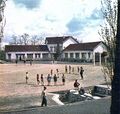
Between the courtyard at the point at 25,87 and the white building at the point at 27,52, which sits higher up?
the white building at the point at 27,52

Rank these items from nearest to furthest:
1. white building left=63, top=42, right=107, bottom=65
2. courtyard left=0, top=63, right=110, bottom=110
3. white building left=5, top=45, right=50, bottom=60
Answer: courtyard left=0, top=63, right=110, bottom=110, white building left=63, top=42, right=107, bottom=65, white building left=5, top=45, right=50, bottom=60

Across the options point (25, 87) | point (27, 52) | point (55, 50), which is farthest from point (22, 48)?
point (25, 87)

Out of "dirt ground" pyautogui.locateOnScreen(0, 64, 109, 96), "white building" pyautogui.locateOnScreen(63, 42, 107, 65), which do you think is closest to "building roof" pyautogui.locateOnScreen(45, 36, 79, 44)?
"white building" pyautogui.locateOnScreen(63, 42, 107, 65)

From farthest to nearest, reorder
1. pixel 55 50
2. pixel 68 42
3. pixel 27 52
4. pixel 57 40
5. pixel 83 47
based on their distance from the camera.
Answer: pixel 68 42 → pixel 57 40 → pixel 55 50 → pixel 27 52 → pixel 83 47

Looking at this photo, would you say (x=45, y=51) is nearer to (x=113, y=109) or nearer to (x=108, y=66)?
(x=108, y=66)

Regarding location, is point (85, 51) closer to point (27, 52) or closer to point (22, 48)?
point (27, 52)

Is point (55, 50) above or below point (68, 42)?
below

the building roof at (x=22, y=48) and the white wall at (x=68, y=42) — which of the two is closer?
Result: the building roof at (x=22, y=48)

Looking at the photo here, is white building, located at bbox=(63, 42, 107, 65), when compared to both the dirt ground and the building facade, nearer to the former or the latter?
the building facade

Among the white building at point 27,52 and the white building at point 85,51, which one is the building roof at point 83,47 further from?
the white building at point 27,52

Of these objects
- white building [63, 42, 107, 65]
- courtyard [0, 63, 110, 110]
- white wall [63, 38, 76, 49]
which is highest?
white wall [63, 38, 76, 49]

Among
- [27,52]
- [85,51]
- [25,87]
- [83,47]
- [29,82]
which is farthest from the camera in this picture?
[27,52]

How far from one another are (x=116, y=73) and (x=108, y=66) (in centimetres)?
1157

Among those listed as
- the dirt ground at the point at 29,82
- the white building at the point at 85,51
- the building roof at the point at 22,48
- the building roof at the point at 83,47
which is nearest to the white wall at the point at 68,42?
the white building at the point at 85,51
